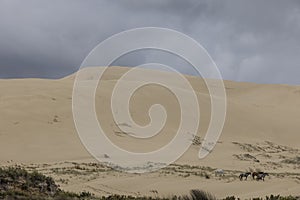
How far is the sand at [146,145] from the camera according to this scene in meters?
17.2

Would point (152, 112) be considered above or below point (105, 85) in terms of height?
below

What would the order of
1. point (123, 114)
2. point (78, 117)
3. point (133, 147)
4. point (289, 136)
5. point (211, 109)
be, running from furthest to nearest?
point (211, 109) < point (289, 136) < point (123, 114) < point (78, 117) < point (133, 147)

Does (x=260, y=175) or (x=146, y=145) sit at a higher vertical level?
(x=146, y=145)

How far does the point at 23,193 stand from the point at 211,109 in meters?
36.3

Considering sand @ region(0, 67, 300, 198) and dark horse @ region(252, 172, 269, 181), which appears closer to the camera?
sand @ region(0, 67, 300, 198)

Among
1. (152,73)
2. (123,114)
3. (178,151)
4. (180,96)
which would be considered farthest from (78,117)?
(152,73)

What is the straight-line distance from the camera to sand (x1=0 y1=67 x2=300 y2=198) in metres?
17.2

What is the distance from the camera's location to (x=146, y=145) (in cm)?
2950

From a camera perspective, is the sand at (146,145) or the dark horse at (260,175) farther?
the dark horse at (260,175)

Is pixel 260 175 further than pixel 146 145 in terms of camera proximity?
No

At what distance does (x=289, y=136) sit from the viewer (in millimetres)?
42250

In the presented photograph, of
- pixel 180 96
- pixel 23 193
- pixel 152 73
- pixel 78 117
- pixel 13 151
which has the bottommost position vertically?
pixel 23 193

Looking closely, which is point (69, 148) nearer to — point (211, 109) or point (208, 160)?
point (208, 160)

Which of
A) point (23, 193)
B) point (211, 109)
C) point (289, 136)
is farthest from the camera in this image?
point (211, 109)
